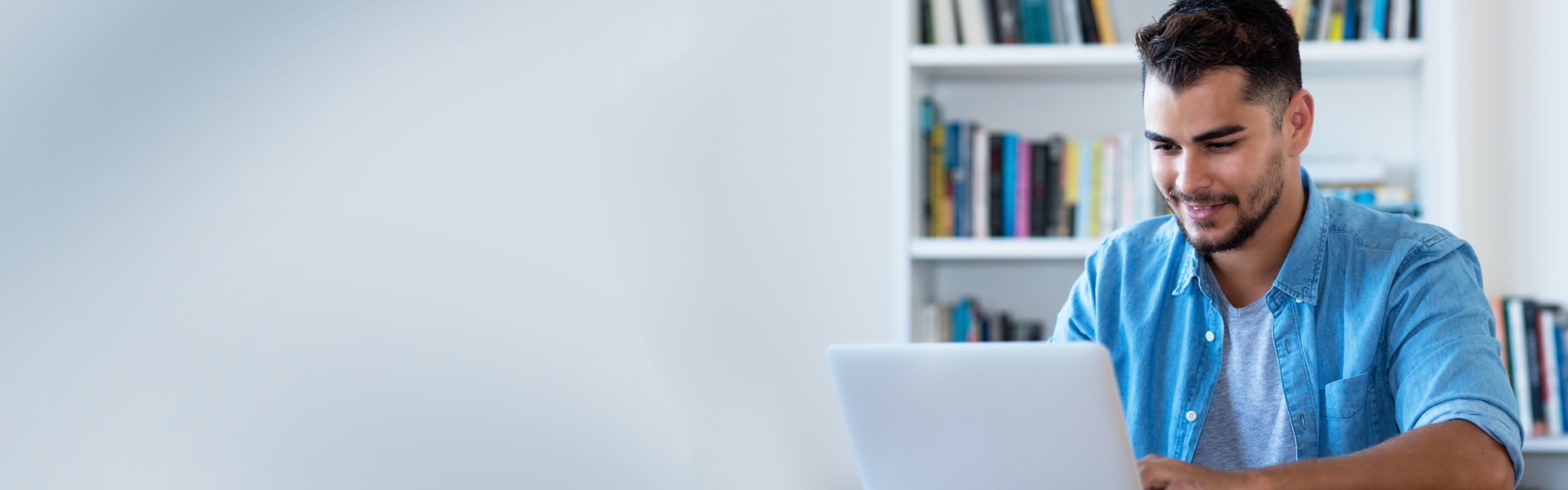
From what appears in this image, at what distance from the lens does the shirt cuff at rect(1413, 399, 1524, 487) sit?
1.09 m

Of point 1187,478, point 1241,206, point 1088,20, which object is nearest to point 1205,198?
point 1241,206

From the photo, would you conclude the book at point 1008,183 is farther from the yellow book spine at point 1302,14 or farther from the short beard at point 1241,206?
the short beard at point 1241,206

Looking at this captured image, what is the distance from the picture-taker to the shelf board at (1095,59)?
2133 millimetres

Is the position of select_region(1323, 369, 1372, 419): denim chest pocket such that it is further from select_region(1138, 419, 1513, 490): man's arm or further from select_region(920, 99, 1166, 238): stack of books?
select_region(920, 99, 1166, 238): stack of books

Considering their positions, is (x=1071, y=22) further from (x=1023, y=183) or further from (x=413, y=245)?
(x=413, y=245)

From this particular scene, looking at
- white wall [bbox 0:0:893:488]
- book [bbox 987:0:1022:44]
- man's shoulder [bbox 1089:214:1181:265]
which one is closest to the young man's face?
man's shoulder [bbox 1089:214:1181:265]

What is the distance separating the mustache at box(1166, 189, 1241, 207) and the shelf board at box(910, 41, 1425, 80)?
0.90 m

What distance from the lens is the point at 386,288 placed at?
1012 millimetres

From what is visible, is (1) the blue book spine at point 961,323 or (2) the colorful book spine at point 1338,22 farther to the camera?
(1) the blue book spine at point 961,323

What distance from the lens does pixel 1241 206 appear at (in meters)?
1.29

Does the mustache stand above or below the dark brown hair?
below

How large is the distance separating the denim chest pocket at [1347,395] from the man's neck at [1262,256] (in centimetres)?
14

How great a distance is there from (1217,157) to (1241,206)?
0.06 meters

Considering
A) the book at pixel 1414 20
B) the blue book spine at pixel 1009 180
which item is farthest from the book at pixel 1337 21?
the blue book spine at pixel 1009 180
